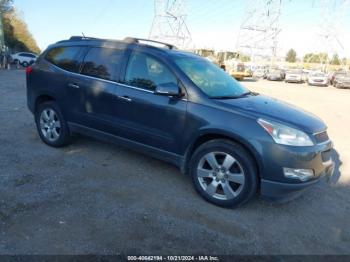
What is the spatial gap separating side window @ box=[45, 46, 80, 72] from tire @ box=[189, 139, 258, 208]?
2539mm

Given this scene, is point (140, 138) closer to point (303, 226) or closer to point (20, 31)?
point (303, 226)

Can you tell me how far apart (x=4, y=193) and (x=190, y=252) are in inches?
91.2

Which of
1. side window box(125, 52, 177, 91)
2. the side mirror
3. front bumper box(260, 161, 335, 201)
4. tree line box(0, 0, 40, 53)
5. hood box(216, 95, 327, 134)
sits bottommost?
front bumper box(260, 161, 335, 201)

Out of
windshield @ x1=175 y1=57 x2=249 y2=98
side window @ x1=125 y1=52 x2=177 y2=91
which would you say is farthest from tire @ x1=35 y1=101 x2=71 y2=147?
windshield @ x1=175 y1=57 x2=249 y2=98

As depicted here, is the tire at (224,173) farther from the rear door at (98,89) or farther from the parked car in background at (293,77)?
the parked car in background at (293,77)

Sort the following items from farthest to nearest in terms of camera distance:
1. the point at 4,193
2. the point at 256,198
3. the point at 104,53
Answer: the point at 104,53 → the point at 256,198 → the point at 4,193

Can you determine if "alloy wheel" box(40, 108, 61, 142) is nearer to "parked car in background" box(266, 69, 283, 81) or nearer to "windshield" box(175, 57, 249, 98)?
"windshield" box(175, 57, 249, 98)

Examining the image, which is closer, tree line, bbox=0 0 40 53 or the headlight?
the headlight

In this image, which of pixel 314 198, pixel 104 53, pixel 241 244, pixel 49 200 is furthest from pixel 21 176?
pixel 314 198

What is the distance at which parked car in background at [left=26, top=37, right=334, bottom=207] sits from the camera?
372 centimetres

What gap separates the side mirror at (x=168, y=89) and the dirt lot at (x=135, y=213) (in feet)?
4.10

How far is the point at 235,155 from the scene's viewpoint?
3.82 meters

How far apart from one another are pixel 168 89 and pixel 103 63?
1388 millimetres

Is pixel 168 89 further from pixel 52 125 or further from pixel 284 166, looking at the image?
pixel 52 125
